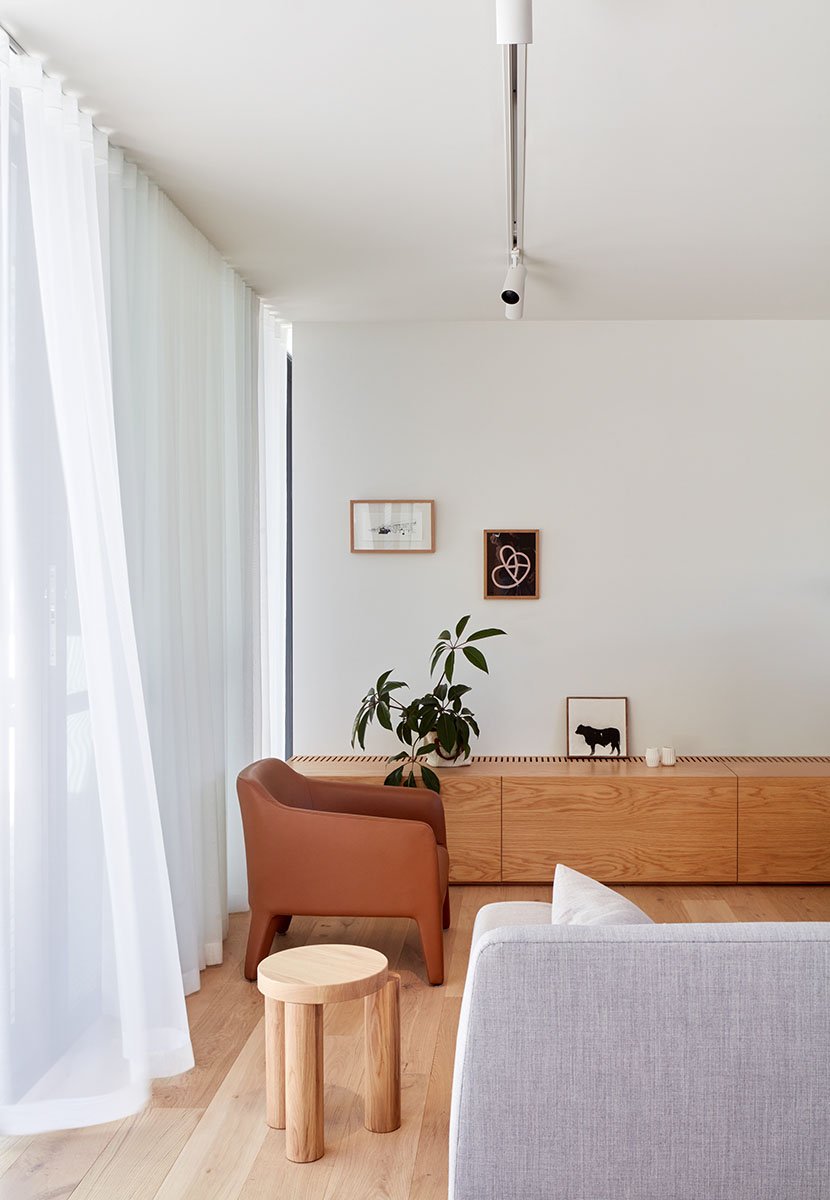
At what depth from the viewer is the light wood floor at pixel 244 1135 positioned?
8.03 ft

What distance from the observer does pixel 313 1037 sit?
2.62 metres

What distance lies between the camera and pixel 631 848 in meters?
4.89

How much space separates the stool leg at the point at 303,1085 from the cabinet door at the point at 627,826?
2360 mm

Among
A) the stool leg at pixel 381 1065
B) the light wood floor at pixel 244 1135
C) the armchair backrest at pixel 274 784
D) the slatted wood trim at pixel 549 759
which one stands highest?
the armchair backrest at pixel 274 784

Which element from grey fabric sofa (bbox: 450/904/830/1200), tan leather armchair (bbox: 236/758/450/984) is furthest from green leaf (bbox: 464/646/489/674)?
grey fabric sofa (bbox: 450/904/830/1200)

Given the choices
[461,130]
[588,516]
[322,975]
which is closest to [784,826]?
[588,516]

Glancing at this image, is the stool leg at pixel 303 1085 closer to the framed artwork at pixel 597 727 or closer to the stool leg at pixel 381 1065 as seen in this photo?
the stool leg at pixel 381 1065

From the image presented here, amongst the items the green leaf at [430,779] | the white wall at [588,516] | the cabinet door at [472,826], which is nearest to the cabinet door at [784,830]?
the white wall at [588,516]

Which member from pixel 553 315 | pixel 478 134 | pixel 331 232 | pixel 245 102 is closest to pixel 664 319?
pixel 553 315

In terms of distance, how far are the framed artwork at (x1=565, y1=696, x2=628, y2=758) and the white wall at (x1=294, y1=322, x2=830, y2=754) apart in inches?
2.8

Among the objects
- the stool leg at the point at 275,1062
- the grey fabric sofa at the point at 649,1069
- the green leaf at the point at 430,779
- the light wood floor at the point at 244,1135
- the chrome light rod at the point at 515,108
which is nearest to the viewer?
the grey fabric sofa at the point at 649,1069

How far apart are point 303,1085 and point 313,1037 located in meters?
0.11

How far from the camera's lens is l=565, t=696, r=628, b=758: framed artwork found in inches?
207

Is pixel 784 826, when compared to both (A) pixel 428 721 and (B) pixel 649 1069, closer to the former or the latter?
(A) pixel 428 721
